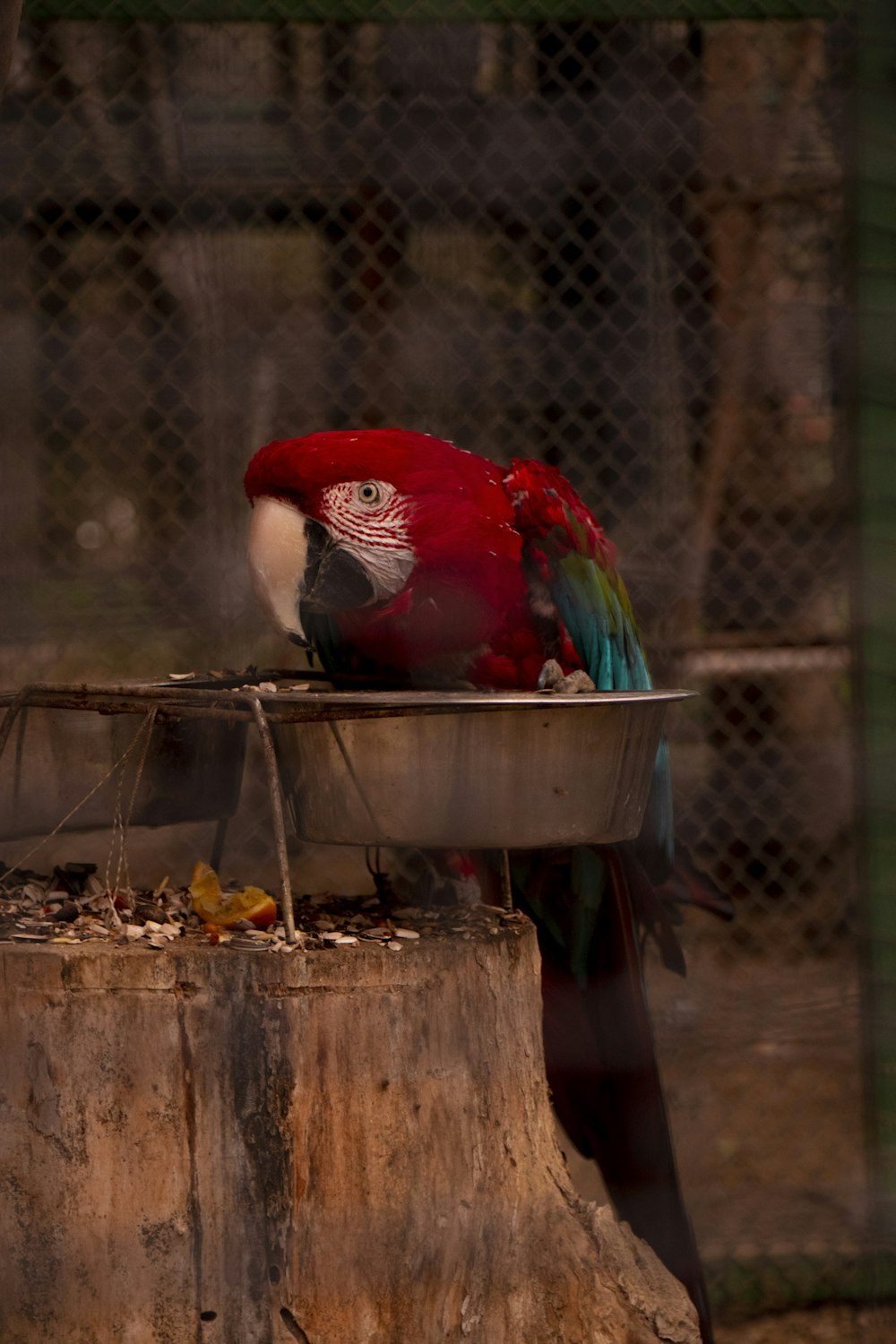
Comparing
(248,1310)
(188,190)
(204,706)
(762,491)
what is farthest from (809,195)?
(248,1310)

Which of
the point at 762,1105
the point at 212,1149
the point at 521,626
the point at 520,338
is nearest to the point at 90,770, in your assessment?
the point at 212,1149

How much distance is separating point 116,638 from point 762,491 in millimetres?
1180

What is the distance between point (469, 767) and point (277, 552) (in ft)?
1.37

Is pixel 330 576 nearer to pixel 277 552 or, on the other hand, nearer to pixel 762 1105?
pixel 277 552

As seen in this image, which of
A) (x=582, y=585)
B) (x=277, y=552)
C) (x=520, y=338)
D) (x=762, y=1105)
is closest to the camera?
(x=277, y=552)

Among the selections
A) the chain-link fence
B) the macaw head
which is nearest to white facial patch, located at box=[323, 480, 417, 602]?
the macaw head

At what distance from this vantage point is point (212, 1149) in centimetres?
74

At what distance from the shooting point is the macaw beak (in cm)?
112

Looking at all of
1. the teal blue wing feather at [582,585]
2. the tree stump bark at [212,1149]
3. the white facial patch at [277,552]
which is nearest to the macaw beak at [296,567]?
the white facial patch at [277,552]

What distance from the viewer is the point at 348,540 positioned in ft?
3.68

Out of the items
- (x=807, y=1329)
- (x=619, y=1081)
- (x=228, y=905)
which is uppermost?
(x=228, y=905)

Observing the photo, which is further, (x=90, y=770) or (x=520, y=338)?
(x=520, y=338)

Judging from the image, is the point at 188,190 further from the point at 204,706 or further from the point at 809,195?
the point at 204,706

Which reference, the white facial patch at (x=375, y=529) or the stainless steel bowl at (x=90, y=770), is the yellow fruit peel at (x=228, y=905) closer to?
the stainless steel bowl at (x=90, y=770)
